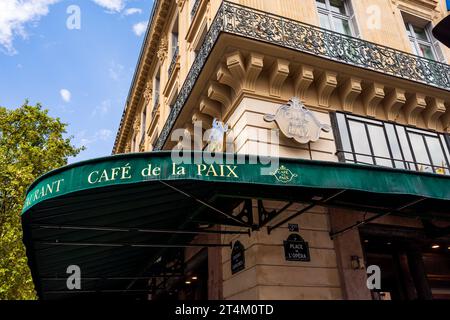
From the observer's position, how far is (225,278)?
7496 millimetres

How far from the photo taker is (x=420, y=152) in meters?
9.35

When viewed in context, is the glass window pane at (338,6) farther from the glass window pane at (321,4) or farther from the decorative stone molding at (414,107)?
the decorative stone molding at (414,107)

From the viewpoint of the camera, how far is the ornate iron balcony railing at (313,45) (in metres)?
8.30

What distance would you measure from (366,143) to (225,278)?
4583mm

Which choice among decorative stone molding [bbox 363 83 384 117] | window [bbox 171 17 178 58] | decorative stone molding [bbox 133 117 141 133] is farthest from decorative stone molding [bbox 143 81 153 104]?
decorative stone molding [bbox 363 83 384 117]

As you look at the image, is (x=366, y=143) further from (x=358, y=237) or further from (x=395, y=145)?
(x=358, y=237)

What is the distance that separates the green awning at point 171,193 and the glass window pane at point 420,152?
2.33 m

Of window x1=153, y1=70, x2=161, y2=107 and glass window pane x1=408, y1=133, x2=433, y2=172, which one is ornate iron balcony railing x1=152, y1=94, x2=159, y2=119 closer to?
window x1=153, y1=70, x2=161, y2=107

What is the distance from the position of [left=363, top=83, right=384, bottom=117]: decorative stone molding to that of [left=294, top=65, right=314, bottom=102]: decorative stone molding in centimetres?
164

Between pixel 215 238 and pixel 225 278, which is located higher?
pixel 215 238

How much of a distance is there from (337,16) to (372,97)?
344 cm
